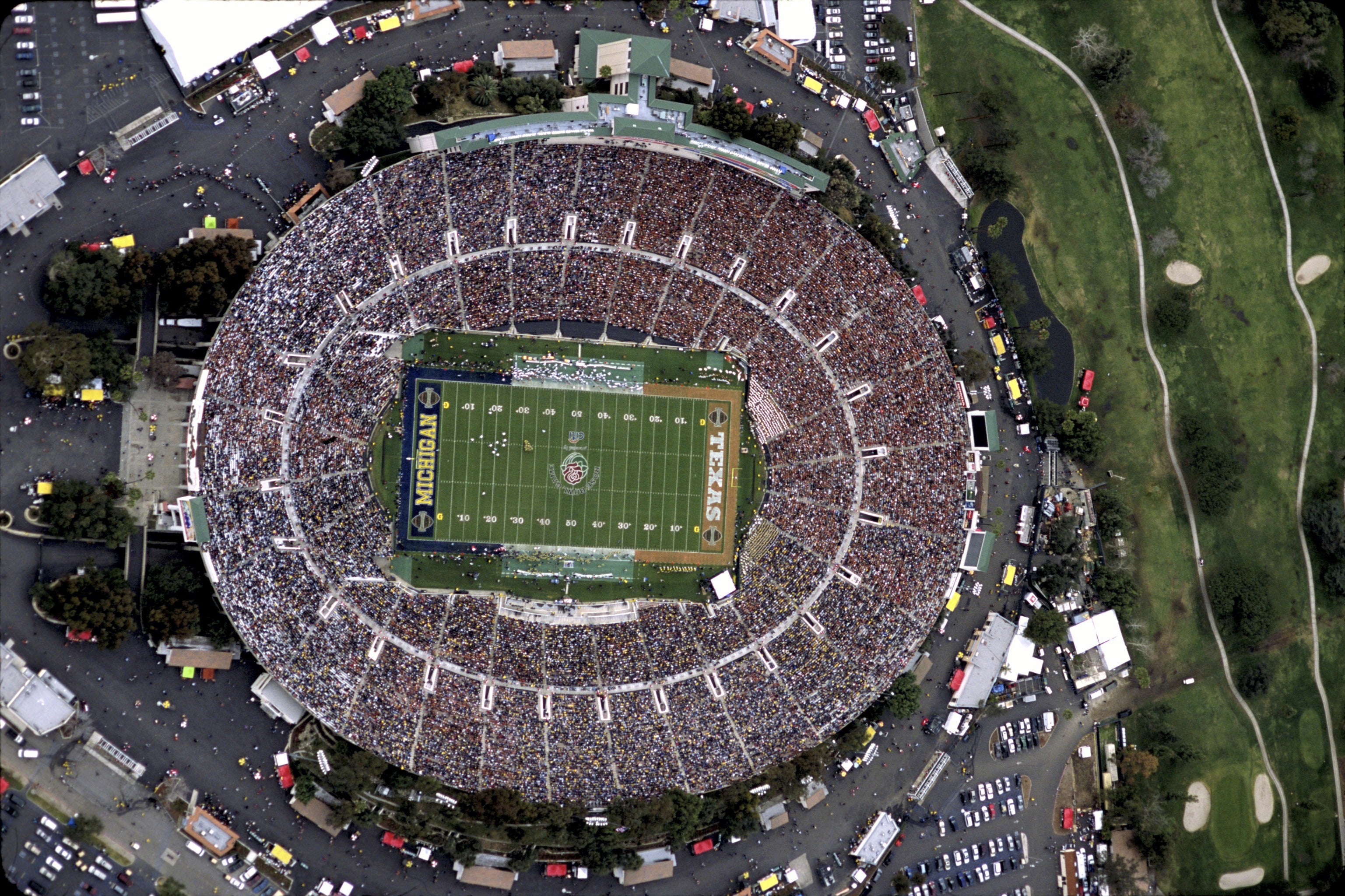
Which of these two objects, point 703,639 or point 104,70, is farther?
point 703,639

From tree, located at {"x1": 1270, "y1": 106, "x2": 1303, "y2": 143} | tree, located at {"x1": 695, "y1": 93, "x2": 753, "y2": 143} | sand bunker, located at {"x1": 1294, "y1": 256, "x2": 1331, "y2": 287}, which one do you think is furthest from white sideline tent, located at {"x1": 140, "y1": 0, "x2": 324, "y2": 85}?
sand bunker, located at {"x1": 1294, "y1": 256, "x2": 1331, "y2": 287}

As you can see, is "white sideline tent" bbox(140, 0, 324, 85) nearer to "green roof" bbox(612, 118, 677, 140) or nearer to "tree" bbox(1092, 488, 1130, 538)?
"green roof" bbox(612, 118, 677, 140)

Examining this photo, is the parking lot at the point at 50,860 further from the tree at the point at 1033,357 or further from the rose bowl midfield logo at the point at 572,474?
the tree at the point at 1033,357

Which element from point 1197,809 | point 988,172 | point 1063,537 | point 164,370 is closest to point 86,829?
point 164,370

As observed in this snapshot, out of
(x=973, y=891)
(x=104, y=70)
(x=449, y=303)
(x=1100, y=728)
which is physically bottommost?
(x=973, y=891)

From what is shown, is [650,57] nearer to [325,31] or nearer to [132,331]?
[325,31]

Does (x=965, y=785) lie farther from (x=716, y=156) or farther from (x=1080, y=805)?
(x=716, y=156)

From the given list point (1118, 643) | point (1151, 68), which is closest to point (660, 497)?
point (1118, 643)
